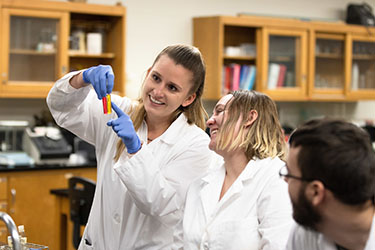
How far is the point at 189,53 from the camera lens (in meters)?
2.00

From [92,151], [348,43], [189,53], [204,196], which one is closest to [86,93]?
[189,53]

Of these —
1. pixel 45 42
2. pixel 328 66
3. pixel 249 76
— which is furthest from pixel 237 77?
pixel 45 42

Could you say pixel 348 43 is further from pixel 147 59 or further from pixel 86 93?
pixel 86 93

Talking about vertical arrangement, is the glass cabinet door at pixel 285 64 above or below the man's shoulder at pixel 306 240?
above

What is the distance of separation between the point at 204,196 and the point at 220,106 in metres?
0.31

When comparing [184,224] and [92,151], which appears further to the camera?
[92,151]

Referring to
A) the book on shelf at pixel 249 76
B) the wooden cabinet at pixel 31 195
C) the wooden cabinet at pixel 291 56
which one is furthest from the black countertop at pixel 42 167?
the book on shelf at pixel 249 76

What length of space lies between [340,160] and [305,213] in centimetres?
15

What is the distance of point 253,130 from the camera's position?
184cm

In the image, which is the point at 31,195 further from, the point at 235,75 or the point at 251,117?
the point at 251,117

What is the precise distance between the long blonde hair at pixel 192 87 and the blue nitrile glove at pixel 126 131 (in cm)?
12

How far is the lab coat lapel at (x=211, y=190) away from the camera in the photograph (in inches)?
72.5

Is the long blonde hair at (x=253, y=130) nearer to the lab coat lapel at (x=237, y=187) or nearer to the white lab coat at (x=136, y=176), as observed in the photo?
the lab coat lapel at (x=237, y=187)

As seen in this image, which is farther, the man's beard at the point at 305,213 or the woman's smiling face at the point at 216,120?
the woman's smiling face at the point at 216,120
